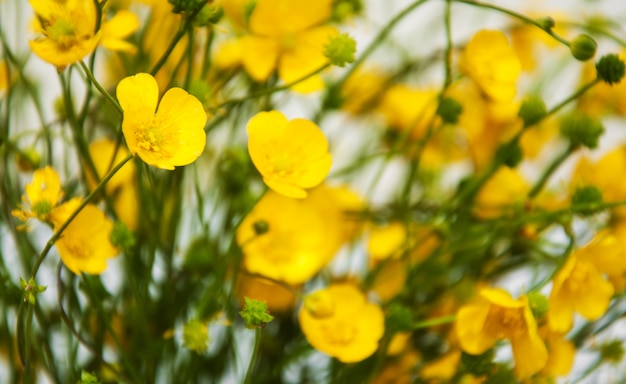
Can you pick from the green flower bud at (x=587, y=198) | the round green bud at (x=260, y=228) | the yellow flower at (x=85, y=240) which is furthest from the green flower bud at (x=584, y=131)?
the yellow flower at (x=85, y=240)

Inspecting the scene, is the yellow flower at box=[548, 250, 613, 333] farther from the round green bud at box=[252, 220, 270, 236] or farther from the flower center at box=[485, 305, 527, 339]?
the round green bud at box=[252, 220, 270, 236]

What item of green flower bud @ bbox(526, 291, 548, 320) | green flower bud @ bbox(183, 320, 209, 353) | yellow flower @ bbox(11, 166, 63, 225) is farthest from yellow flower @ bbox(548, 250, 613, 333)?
yellow flower @ bbox(11, 166, 63, 225)

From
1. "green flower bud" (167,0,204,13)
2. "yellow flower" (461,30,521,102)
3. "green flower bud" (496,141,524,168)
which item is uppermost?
"green flower bud" (167,0,204,13)

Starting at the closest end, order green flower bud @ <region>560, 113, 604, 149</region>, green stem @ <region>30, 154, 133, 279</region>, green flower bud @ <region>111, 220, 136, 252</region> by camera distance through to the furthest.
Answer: green stem @ <region>30, 154, 133, 279</region> < green flower bud @ <region>111, 220, 136, 252</region> < green flower bud @ <region>560, 113, 604, 149</region>

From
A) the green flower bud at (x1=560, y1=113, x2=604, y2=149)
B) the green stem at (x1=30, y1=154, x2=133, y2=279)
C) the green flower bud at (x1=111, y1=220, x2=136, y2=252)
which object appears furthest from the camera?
the green flower bud at (x1=560, y1=113, x2=604, y2=149)

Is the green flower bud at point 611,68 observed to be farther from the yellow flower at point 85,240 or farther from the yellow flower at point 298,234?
the yellow flower at point 85,240

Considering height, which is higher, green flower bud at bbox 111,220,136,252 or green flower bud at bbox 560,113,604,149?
green flower bud at bbox 111,220,136,252

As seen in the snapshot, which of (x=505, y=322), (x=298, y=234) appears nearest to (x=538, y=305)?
(x=505, y=322)
